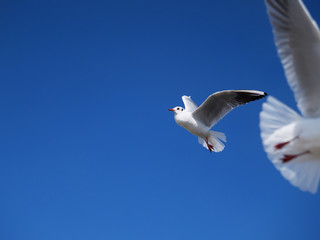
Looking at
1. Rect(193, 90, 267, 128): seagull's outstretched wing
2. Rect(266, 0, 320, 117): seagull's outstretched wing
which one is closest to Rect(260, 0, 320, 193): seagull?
Rect(266, 0, 320, 117): seagull's outstretched wing

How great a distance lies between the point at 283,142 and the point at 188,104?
3.08 meters

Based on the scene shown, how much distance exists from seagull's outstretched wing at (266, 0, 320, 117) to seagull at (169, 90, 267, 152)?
1465 millimetres

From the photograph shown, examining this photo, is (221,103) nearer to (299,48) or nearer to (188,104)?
(188,104)

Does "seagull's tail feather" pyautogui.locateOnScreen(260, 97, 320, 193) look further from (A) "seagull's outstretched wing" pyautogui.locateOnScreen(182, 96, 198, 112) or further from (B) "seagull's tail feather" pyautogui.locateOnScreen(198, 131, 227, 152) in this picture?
→ (A) "seagull's outstretched wing" pyautogui.locateOnScreen(182, 96, 198, 112)

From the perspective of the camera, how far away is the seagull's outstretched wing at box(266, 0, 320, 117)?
253 cm

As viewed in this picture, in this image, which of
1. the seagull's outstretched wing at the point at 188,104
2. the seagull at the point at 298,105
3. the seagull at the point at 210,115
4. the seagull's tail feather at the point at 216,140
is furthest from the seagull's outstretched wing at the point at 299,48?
the seagull's outstretched wing at the point at 188,104

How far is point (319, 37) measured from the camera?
2557 mm

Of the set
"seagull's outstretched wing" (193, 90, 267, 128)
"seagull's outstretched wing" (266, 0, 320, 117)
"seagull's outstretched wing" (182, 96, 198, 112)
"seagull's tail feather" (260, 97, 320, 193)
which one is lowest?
"seagull's tail feather" (260, 97, 320, 193)

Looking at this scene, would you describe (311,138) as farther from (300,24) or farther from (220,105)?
(220,105)

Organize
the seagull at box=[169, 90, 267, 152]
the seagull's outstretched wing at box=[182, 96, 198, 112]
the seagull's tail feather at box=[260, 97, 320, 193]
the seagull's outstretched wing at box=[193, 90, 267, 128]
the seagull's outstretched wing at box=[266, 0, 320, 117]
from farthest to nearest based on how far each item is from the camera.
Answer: the seagull's outstretched wing at box=[182, 96, 198, 112] < the seagull at box=[169, 90, 267, 152] < the seagull's outstretched wing at box=[193, 90, 267, 128] < the seagull's tail feather at box=[260, 97, 320, 193] < the seagull's outstretched wing at box=[266, 0, 320, 117]

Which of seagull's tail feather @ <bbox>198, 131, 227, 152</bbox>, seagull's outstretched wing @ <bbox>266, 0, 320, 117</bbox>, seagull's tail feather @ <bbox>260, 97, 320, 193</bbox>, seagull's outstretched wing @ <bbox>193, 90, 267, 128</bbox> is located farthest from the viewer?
seagull's tail feather @ <bbox>198, 131, 227, 152</bbox>

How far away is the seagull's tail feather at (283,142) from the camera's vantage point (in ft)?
9.23

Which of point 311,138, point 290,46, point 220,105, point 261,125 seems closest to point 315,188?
point 311,138

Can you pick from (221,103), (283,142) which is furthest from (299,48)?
(221,103)
